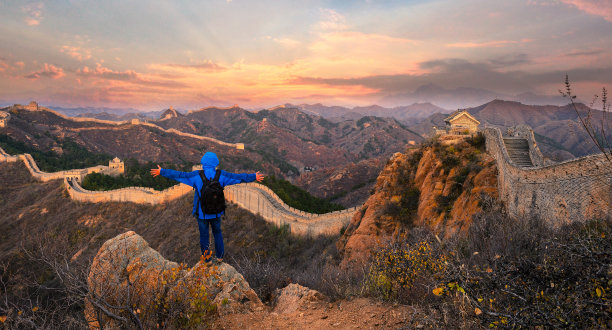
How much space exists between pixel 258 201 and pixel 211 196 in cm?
1942

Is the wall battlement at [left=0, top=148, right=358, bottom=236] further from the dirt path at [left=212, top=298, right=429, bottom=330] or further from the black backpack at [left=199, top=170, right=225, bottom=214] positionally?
the dirt path at [left=212, top=298, right=429, bottom=330]

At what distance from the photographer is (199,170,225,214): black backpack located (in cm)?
555

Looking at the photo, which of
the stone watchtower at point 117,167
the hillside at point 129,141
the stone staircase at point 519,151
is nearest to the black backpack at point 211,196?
the stone staircase at point 519,151

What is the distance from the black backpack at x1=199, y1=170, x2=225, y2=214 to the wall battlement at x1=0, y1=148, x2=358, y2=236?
15533 millimetres

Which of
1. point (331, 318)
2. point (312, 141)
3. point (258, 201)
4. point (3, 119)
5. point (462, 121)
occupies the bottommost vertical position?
point (312, 141)

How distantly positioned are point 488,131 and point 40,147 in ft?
311

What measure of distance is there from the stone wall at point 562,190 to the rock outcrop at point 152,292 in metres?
7.04

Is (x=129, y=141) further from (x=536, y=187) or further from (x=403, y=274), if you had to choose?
(x=536, y=187)

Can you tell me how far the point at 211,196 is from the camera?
557 cm

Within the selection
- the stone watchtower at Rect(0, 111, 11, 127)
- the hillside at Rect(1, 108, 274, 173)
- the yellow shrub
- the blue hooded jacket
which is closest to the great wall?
the yellow shrub

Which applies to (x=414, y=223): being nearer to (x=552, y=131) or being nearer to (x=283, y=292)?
(x=283, y=292)

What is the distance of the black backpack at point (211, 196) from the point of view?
555 cm

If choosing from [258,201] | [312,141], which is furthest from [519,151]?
[312,141]

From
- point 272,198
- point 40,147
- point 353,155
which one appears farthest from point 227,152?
point 272,198
